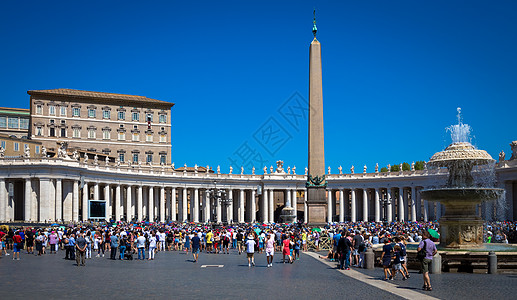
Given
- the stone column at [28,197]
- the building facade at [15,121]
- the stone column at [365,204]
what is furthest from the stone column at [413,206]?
the building facade at [15,121]

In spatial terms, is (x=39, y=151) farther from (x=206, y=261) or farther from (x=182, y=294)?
(x=182, y=294)

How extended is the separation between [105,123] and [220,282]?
77.0 metres

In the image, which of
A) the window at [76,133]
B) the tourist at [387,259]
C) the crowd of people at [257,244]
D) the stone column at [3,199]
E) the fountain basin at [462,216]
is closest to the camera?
the tourist at [387,259]

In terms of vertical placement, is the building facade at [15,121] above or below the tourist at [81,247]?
above

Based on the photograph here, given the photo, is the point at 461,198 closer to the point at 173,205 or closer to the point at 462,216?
the point at 462,216

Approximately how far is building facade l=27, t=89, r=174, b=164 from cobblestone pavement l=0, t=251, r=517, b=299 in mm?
66335

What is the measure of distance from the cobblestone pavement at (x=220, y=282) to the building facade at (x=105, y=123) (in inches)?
2612

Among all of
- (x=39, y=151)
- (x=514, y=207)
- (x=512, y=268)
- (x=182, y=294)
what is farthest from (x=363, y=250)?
(x=39, y=151)

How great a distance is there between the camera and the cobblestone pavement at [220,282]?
15.0 m

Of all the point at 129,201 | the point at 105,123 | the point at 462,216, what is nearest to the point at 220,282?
the point at 462,216

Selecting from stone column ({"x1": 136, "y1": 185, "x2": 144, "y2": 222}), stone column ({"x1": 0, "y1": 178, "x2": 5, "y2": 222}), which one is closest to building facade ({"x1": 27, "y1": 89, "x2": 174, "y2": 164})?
stone column ({"x1": 136, "y1": 185, "x2": 144, "y2": 222})

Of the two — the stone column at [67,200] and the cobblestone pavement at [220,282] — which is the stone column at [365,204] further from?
the cobblestone pavement at [220,282]

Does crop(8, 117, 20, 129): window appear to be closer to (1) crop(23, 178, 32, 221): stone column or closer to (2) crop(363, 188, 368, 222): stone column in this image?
(1) crop(23, 178, 32, 221): stone column

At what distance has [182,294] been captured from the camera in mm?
15078
